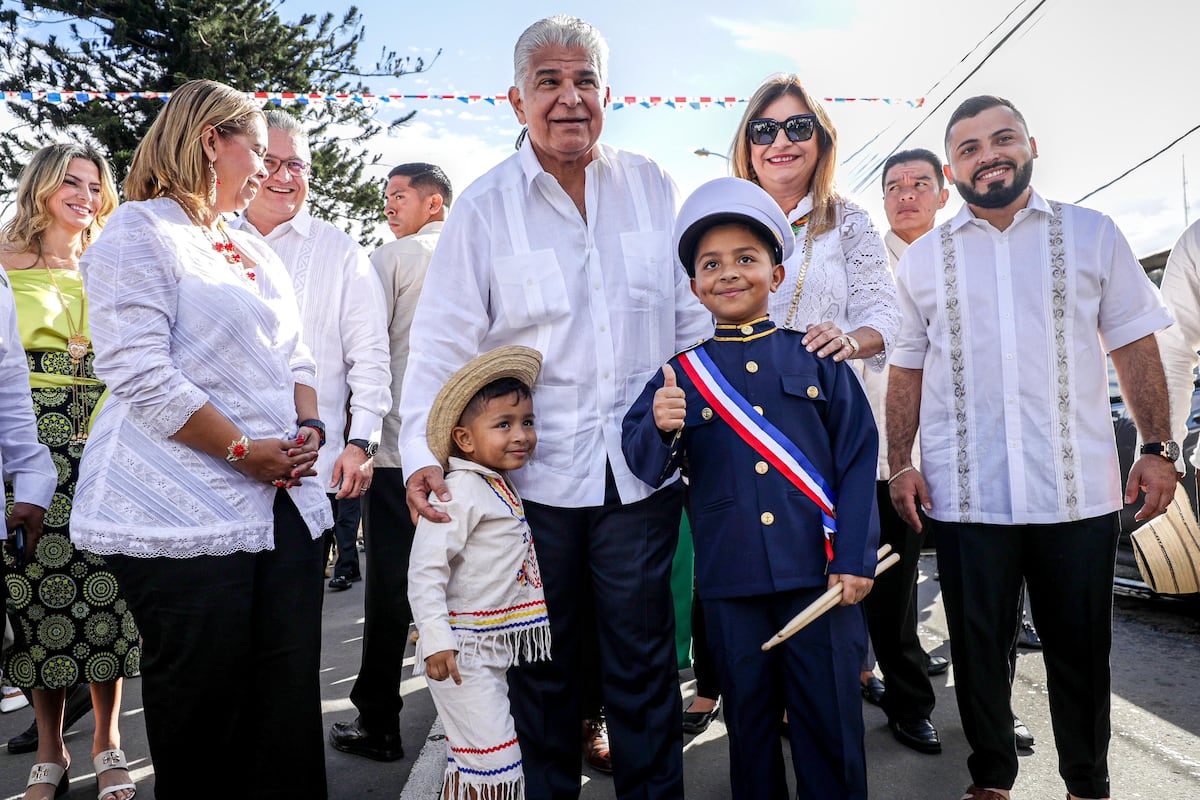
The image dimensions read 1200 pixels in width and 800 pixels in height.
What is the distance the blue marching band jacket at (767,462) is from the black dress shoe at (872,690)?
190 centimetres

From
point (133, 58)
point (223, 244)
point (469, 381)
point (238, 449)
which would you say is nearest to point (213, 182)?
point (223, 244)

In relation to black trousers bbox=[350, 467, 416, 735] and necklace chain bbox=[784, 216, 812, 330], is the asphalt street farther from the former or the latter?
necklace chain bbox=[784, 216, 812, 330]

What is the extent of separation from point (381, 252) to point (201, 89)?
1696mm

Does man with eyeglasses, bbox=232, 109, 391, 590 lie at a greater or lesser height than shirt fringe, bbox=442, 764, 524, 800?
greater

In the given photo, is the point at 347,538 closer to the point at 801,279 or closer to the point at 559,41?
the point at 801,279

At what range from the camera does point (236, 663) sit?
226 centimetres

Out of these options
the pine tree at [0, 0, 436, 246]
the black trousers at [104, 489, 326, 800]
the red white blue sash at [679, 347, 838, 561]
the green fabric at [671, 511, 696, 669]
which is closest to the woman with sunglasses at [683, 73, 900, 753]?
the red white blue sash at [679, 347, 838, 561]

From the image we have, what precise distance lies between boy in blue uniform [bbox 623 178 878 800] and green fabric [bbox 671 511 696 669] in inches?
61.3

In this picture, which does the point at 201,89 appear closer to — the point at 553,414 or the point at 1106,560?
the point at 553,414

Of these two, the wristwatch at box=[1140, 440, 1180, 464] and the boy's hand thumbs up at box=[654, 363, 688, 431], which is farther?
the wristwatch at box=[1140, 440, 1180, 464]

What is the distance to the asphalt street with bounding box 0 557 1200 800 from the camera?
307 centimetres

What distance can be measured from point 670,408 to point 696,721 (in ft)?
6.51

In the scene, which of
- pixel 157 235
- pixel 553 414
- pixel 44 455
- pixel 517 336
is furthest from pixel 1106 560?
pixel 44 455

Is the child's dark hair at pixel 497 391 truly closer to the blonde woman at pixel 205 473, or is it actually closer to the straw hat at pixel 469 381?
the straw hat at pixel 469 381
